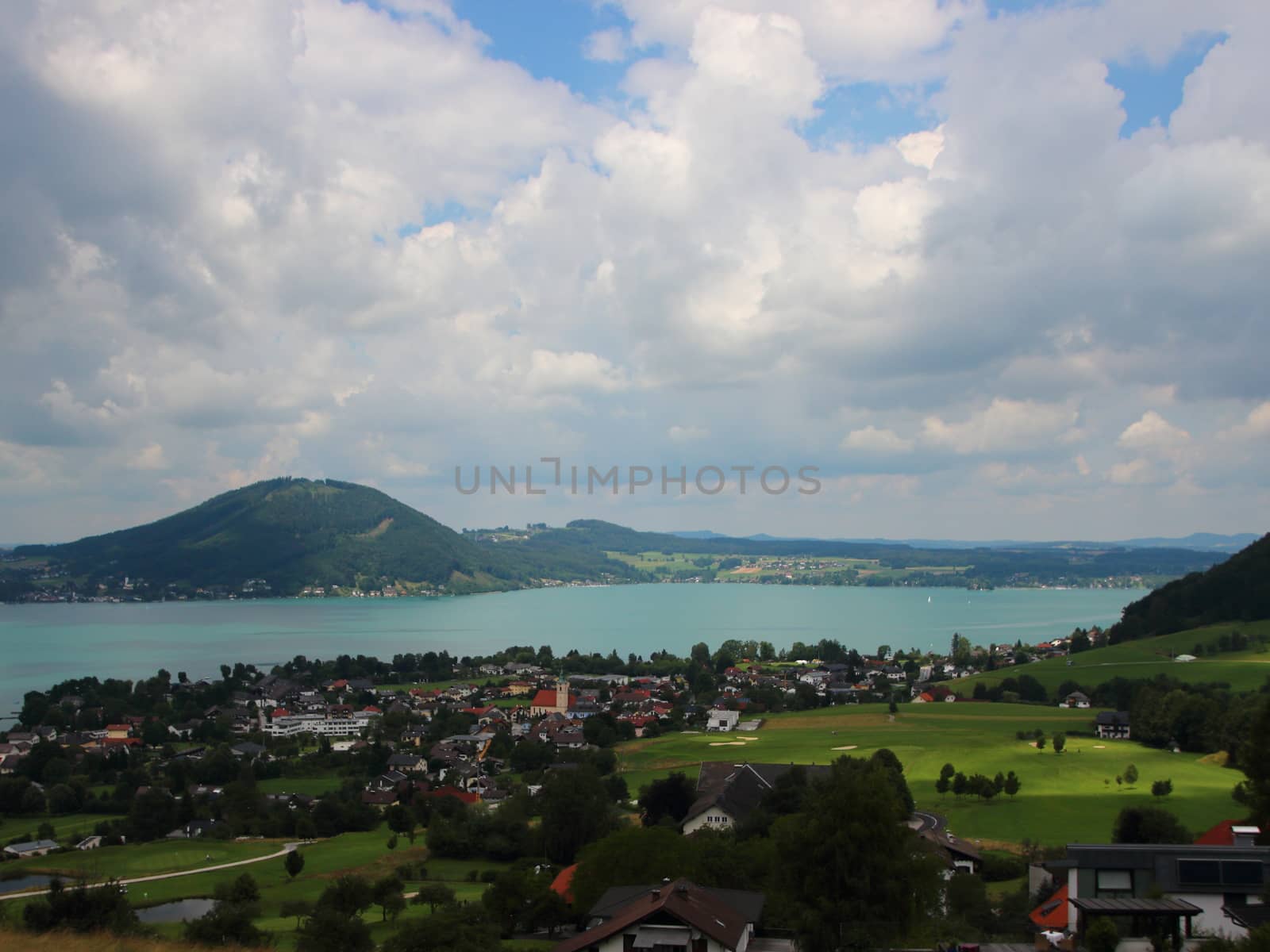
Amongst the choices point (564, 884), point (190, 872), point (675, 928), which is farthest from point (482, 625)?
point (675, 928)

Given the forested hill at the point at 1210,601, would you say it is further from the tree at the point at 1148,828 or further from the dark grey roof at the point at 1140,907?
the dark grey roof at the point at 1140,907

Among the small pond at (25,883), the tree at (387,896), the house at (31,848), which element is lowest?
the house at (31,848)

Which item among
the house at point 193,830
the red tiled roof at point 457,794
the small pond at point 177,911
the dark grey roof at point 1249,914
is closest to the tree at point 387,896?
the small pond at point 177,911

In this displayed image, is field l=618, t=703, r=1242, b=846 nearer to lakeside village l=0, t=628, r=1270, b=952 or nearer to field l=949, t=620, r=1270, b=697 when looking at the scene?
lakeside village l=0, t=628, r=1270, b=952

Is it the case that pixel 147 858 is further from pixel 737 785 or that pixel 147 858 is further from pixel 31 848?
pixel 737 785

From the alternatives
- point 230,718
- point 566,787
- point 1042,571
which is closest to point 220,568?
point 230,718

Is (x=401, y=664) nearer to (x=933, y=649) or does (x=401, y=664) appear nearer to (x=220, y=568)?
(x=933, y=649)
